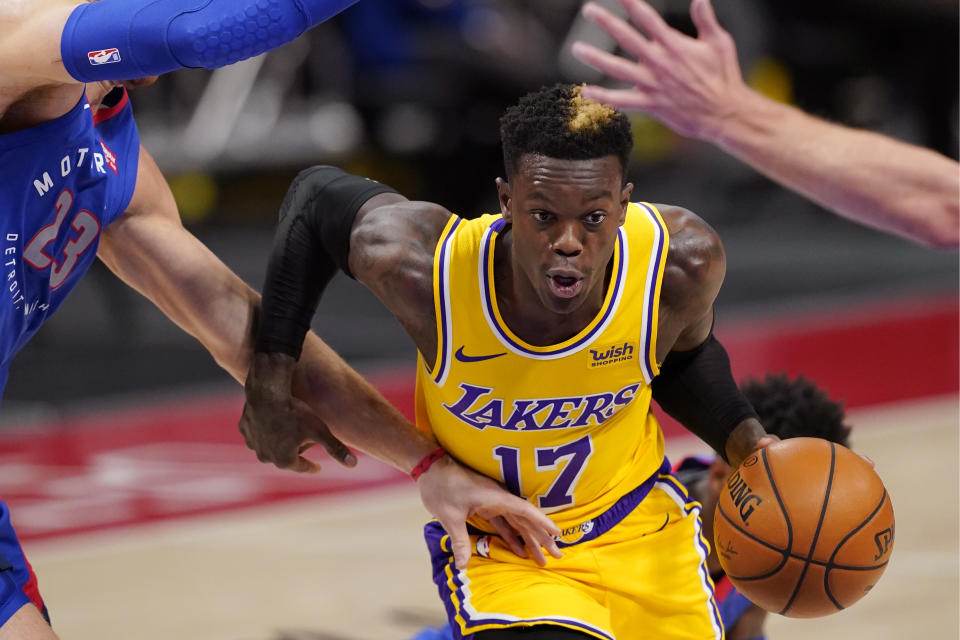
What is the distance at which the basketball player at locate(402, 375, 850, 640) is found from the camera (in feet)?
13.9

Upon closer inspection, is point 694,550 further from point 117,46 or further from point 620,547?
point 117,46

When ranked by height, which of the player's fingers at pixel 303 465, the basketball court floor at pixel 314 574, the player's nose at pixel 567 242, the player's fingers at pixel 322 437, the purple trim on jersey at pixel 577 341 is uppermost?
the player's nose at pixel 567 242

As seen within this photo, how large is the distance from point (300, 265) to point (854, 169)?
152 cm

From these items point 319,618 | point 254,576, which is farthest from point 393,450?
point 254,576

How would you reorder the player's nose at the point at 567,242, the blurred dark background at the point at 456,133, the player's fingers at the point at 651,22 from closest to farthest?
the player's nose at the point at 567,242, the player's fingers at the point at 651,22, the blurred dark background at the point at 456,133

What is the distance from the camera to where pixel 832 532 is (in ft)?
10.3

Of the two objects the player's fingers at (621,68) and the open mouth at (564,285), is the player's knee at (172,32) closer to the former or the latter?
the open mouth at (564,285)

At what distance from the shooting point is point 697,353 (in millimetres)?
3600

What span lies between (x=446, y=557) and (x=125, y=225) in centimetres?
126

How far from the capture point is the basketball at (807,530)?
3.13 meters

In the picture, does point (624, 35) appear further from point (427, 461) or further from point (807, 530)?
point (807, 530)

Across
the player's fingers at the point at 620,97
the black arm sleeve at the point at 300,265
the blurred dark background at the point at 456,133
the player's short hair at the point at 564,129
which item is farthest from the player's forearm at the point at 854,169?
the blurred dark background at the point at 456,133

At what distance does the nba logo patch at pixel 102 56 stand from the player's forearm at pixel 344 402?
116 centimetres

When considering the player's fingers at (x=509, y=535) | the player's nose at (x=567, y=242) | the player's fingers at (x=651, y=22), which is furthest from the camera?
the player's fingers at (x=651, y=22)
